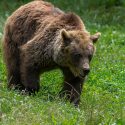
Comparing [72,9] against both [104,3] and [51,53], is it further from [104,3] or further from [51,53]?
[51,53]

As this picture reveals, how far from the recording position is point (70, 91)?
962cm

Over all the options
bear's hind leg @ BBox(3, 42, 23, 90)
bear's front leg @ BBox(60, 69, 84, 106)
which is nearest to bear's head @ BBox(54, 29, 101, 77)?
bear's front leg @ BBox(60, 69, 84, 106)

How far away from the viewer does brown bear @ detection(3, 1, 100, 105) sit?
30.8ft

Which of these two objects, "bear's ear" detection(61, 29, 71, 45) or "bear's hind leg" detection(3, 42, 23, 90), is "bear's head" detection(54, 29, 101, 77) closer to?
"bear's ear" detection(61, 29, 71, 45)

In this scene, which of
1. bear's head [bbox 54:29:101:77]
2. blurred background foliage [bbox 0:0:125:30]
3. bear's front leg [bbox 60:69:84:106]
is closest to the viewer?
bear's head [bbox 54:29:101:77]

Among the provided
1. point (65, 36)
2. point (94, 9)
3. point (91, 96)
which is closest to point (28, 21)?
point (65, 36)

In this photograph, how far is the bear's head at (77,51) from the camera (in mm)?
9234

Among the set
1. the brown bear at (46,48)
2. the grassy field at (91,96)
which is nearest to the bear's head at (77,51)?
the brown bear at (46,48)

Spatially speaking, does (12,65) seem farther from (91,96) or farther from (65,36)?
(91,96)

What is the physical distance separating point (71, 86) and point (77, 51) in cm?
62

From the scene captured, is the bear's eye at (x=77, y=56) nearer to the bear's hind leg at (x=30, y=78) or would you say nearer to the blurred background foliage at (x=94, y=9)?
the bear's hind leg at (x=30, y=78)

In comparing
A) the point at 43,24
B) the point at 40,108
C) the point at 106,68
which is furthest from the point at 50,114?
the point at 106,68

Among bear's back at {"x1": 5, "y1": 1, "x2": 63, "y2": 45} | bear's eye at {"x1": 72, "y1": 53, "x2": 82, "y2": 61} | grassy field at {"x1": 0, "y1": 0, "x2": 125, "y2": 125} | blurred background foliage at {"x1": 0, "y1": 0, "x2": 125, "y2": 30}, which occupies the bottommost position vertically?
blurred background foliage at {"x1": 0, "y1": 0, "x2": 125, "y2": 30}

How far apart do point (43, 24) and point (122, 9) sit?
9638mm
